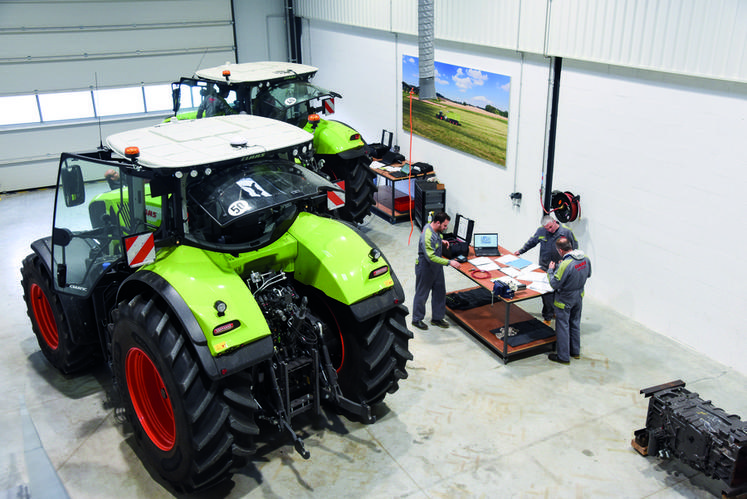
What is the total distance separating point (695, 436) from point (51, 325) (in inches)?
214

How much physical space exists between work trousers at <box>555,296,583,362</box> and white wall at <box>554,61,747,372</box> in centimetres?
107

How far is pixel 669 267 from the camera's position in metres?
6.37

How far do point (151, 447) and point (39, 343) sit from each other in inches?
89.4

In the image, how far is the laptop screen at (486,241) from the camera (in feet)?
23.2

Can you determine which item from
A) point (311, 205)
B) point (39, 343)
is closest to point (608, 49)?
point (311, 205)

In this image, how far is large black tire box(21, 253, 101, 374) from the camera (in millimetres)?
5442

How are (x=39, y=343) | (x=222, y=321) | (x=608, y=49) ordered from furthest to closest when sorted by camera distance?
(x=608, y=49) < (x=39, y=343) < (x=222, y=321)

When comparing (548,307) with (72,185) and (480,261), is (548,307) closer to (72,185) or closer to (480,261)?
(480,261)

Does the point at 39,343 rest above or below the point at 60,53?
below

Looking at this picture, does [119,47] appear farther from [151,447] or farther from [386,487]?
[386,487]

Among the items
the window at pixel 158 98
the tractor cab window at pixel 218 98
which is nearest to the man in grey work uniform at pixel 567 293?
the tractor cab window at pixel 218 98

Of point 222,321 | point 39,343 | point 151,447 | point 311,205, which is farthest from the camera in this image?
Result: point 39,343

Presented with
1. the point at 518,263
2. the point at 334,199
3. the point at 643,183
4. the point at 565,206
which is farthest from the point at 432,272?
the point at 643,183

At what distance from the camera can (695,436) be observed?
4.46 metres
